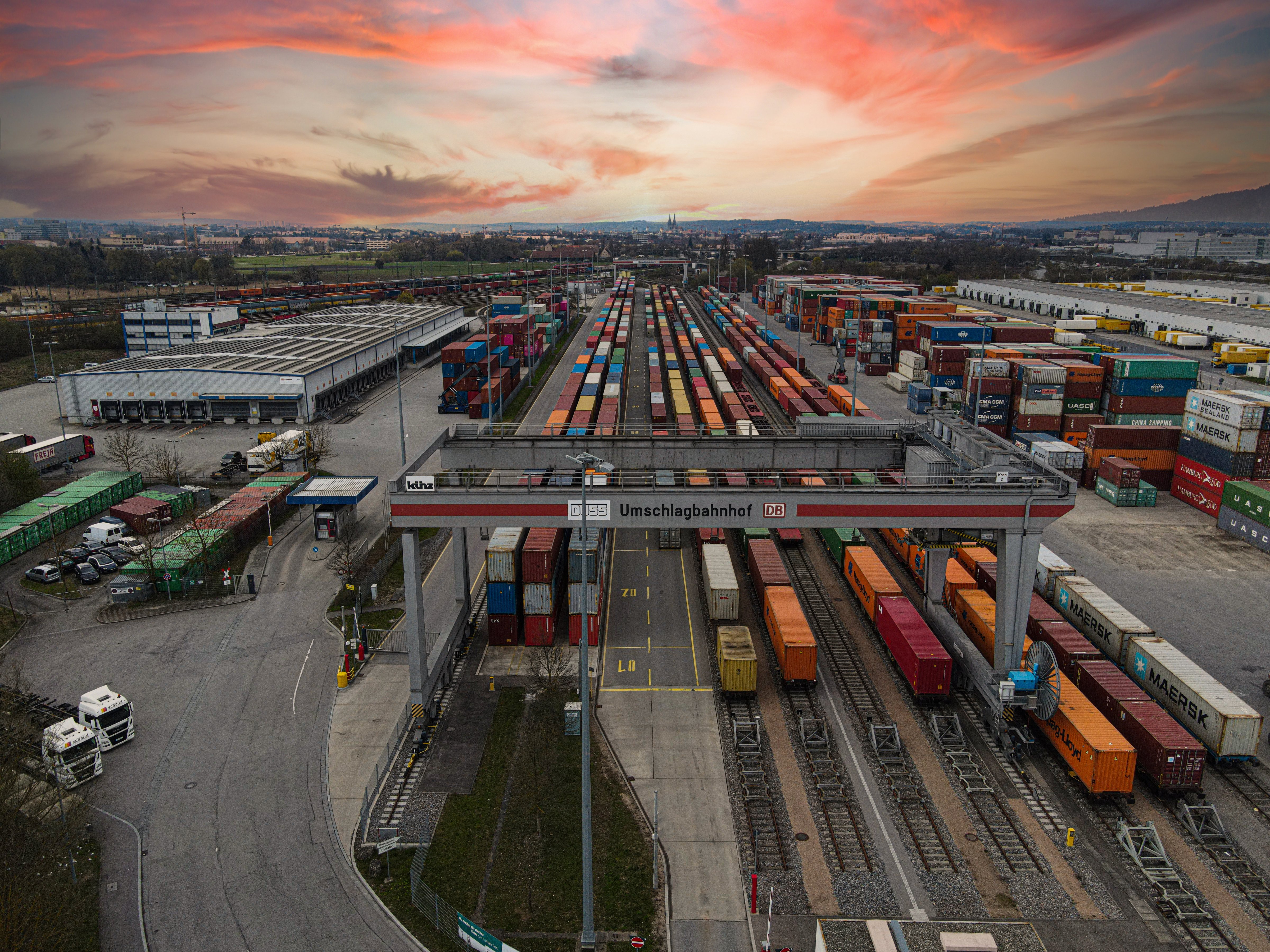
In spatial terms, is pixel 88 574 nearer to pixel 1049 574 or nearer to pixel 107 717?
pixel 107 717

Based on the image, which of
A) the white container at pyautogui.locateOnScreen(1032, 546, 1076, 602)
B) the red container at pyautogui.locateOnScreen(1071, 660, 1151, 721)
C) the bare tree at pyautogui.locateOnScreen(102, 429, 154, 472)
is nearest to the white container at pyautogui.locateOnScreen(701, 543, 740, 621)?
the red container at pyautogui.locateOnScreen(1071, 660, 1151, 721)

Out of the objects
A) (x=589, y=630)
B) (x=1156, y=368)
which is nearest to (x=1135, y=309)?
(x=1156, y=368)

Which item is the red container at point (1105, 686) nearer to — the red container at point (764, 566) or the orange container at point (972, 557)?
the orange container at point (972, 557)

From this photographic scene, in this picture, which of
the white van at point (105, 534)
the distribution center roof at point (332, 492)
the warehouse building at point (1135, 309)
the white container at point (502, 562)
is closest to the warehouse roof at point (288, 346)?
the distribution center roof at point (332, 492)

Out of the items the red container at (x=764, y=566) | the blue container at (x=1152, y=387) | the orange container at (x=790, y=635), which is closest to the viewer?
the orange container at (x=790, y=635)

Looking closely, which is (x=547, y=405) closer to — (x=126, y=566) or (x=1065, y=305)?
(x=126, y=566)

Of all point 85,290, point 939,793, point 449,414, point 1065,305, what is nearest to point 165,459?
point 449,414

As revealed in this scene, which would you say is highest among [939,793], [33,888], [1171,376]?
[1171,376]
